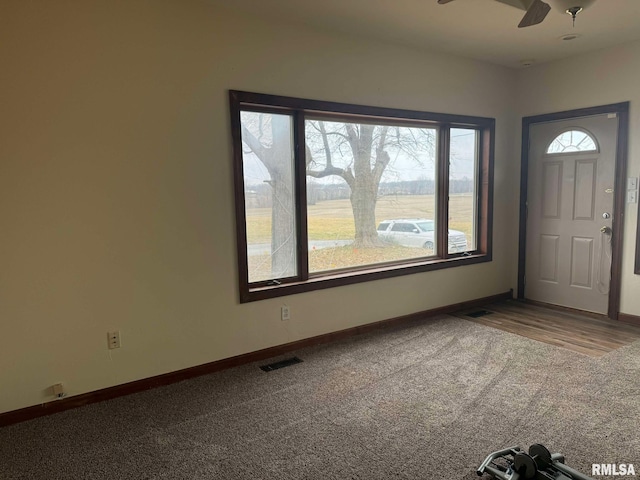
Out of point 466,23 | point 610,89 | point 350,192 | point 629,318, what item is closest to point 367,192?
point 350,192

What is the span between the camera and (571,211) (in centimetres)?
454

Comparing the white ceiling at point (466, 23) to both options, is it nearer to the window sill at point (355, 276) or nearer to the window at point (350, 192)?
the window at point (350, 192)

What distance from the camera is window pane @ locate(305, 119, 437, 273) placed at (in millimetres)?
3764

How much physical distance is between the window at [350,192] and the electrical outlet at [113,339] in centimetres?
91

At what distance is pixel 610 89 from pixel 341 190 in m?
2.80

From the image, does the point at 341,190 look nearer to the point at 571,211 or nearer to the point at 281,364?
the point at 281,364

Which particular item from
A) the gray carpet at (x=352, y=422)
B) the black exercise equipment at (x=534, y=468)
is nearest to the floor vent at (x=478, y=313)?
the gray carpet at (x=352, y=422)

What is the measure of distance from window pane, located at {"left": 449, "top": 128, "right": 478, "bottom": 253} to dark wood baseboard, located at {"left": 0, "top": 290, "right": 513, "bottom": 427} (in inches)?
31.6

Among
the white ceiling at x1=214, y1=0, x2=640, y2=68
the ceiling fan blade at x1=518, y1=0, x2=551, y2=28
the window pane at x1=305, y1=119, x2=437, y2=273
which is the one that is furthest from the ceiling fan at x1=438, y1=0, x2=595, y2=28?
the window pane at x1=305, y1=119, x2=437, y2=273

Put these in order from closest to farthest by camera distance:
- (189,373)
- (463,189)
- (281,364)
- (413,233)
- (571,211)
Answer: (189,373)
(281,364)
(413,233)
(571,211)
(463,189)

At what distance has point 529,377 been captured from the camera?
300 cm

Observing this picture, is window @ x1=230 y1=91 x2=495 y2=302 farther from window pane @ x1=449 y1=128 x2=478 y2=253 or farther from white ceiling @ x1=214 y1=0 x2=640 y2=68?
white ceiling @ x1=214 y1=0 x2=640 y2=68

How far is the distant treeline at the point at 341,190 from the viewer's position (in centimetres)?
341

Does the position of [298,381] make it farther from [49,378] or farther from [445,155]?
[445,155]
